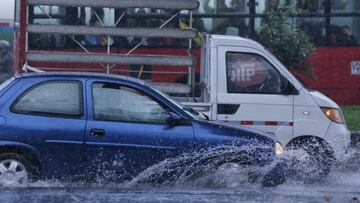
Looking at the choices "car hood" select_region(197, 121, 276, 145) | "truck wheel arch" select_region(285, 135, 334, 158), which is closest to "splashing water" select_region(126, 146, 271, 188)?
"car hood" select_region(197, 121, 276, 145)

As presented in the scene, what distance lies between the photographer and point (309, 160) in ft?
33.4

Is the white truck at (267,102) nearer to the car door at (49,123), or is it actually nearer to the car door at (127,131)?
the car door at (127,131)

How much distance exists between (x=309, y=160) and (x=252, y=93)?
113 centimetres

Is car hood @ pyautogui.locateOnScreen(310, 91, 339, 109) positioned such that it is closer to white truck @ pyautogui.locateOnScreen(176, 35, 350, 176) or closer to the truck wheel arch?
white truck @ pyautogui.locateOnScreen(176, 35, 350, 176)

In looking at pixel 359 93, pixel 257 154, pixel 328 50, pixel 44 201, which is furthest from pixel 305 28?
pixel 44 201

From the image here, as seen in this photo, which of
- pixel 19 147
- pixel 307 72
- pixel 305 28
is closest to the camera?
pixel 19 147

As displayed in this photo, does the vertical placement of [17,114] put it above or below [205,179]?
above

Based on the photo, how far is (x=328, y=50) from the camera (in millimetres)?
18594

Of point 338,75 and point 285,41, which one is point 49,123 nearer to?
point 285,41

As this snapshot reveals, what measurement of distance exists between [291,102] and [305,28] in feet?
27.3

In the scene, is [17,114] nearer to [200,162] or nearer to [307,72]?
[200,162]

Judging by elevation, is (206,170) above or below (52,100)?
below

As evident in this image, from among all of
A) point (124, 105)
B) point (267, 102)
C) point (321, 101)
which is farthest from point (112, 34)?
point (321, 101)

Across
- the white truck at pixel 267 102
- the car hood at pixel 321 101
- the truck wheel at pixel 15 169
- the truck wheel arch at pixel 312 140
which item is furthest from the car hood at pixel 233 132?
the car hood at pixel 321 101
